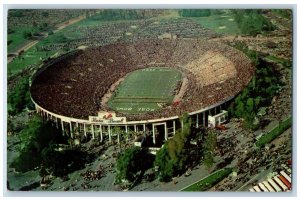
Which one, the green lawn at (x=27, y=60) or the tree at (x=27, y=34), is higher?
the tree at (x=27, y=34)

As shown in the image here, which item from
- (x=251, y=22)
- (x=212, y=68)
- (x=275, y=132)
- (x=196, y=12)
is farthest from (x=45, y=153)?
(x=251, y=22)

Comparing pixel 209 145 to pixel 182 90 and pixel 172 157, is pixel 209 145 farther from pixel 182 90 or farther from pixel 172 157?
pixel 182 90

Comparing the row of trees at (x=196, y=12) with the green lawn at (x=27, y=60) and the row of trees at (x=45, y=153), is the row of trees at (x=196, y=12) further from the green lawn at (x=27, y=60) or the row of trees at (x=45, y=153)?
the row of trees at (x=45, y=153)

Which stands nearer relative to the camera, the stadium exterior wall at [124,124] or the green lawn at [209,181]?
the green lawn at [209,181]

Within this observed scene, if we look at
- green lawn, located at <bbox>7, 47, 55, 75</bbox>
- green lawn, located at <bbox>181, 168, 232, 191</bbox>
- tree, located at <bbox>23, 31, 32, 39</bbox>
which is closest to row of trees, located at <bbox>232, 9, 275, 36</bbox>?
green lawn, located at <bbox>181, 168, 232, 191</bbox>

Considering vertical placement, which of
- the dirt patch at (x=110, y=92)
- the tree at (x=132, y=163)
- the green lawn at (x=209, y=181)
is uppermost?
the dirt patch at (x=110, y=92)

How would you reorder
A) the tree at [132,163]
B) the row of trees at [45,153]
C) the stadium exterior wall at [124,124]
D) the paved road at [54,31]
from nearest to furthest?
the tree at [132,163] → the row of trees at [45,153] → the stadium exterior wall at [124,124] → the paved road at [54,31]

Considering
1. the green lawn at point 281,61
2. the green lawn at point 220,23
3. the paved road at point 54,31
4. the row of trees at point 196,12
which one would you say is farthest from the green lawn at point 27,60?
the green lawn at point 281,61

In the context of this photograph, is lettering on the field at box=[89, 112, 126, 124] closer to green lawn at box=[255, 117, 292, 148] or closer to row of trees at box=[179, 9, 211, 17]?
row of trees at box=[179, 9, 211, 17]
